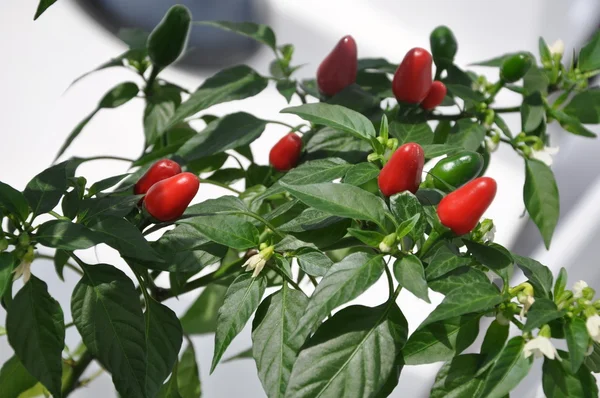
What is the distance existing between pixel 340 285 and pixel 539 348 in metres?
0.12

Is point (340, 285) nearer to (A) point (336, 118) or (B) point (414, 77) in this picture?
(A) point (336, 118)

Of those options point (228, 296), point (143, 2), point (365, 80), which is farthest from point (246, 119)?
point (143, 2)

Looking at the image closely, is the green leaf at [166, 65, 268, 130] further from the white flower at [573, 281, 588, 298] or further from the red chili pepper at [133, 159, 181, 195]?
the white flower at [573, 281, 588, 298]

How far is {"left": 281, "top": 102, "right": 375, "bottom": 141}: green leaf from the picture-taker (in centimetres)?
49

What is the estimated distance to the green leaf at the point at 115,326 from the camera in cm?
43

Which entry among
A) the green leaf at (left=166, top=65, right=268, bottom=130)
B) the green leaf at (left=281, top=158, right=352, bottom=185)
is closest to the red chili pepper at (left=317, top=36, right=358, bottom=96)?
the green leaf at (left=166, top=65, right=268, bottom=130)

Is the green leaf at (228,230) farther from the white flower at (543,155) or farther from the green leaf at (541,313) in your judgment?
the white flower at (543,155)

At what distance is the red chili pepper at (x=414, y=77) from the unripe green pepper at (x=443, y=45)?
4.1 inches

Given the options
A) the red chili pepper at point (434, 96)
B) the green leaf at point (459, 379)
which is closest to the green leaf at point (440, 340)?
the green leaf at point (459, 379)

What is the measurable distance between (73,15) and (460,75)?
3.07 feet

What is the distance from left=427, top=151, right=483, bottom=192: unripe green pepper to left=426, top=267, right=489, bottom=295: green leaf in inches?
3.1

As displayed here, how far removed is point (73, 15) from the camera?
55.0 inches

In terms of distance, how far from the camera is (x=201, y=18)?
143cm

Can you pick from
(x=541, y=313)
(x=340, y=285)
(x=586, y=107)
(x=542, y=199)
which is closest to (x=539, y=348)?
(x=541, y=313)
